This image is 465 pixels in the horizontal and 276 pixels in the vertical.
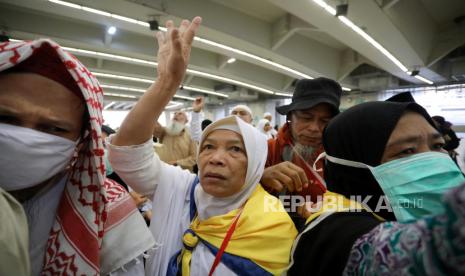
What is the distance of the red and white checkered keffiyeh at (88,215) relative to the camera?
0.84 meters

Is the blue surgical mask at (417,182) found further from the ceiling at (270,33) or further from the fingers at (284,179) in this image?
the ceiling at (270,33)

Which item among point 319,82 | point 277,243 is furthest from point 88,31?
point 277,243

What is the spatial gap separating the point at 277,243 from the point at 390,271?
A: 2.19 ft

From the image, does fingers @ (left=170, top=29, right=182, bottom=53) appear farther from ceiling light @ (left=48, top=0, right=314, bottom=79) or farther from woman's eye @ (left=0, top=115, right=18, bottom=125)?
ceiling light @ (left=48, top=0, right=314, bottom=79)

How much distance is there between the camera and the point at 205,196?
1.34m

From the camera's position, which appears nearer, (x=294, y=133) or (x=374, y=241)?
(x=374, y=241)

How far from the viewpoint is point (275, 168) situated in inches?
54.2

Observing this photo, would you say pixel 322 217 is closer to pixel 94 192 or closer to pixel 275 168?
pixel 275 168

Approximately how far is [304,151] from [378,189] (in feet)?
2.73

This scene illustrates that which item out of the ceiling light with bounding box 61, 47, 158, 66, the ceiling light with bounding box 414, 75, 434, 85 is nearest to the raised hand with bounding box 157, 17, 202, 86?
the ceiling light with bounding box 61, 47, 158, 66

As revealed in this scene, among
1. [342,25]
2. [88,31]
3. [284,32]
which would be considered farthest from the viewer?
[88,31]

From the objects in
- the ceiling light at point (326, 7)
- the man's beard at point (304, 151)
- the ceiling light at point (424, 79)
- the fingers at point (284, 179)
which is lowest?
the fingers at point (284, 179)

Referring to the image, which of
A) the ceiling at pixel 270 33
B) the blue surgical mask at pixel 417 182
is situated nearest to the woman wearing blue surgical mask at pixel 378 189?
the blue surgical mask at pixel 417 182

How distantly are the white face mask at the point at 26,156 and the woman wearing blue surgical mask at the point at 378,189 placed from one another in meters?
0.96
